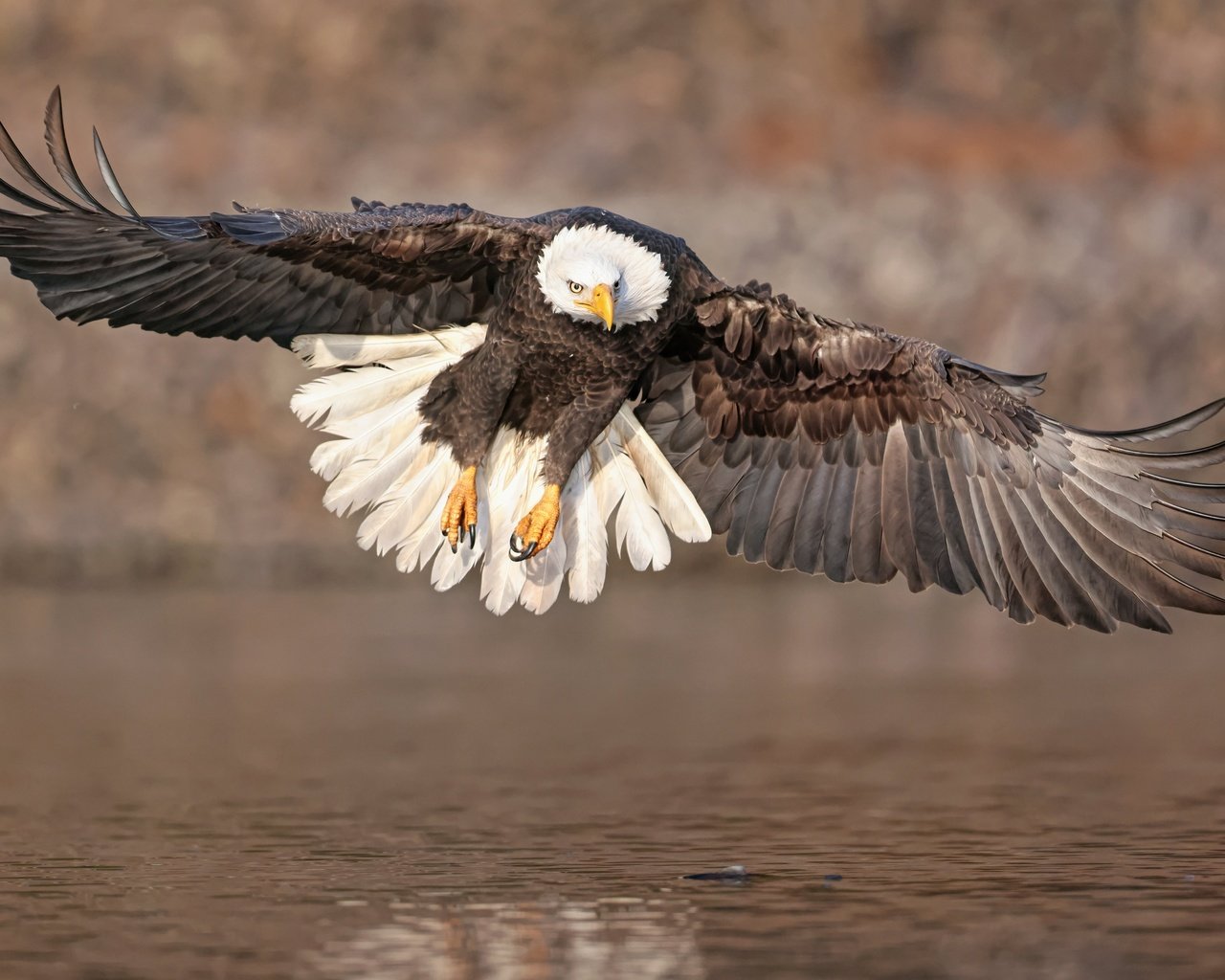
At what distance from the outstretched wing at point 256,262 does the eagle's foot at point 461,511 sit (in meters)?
0.48

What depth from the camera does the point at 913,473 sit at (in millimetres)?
6121

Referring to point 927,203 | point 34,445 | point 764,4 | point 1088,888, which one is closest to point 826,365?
point 1088,888

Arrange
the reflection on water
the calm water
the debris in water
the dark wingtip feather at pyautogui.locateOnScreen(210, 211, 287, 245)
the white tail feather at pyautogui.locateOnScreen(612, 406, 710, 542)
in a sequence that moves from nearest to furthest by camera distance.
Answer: the reflection on water → the calm water → the debris in water → the dark wingtip feather at pyautogui.locateOnScreen(210, 211, 287, 245) → the white tail feather at pyautogui.locateOnScreen(612, 406, 710, 542)

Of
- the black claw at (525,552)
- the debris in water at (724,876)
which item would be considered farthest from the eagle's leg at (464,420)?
the debris in water at (724,876)

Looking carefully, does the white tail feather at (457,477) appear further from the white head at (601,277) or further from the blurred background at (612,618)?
the blurred background at (612,618)

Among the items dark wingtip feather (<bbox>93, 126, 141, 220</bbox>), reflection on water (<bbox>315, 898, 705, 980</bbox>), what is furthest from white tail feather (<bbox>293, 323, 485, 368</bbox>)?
reflection on water (<bbox>315, 898, 705, 980</bbox>)

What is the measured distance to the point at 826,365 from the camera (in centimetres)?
607

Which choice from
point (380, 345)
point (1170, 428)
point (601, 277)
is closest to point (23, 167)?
point (380, 345)

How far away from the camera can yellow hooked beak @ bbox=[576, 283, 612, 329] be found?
5.62 meters

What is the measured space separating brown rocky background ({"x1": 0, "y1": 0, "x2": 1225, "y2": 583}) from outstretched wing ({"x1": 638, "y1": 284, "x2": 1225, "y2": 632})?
5623 millimetres

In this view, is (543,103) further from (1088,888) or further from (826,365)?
(1088,888)

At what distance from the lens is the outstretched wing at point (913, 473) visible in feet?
18.9

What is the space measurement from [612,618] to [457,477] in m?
4.49

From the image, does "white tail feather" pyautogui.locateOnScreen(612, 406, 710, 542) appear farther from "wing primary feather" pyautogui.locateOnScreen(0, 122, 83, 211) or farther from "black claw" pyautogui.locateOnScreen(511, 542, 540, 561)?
"wing primary feather" pyautogui.locateOnScreen(0, 122, 83, 211)
